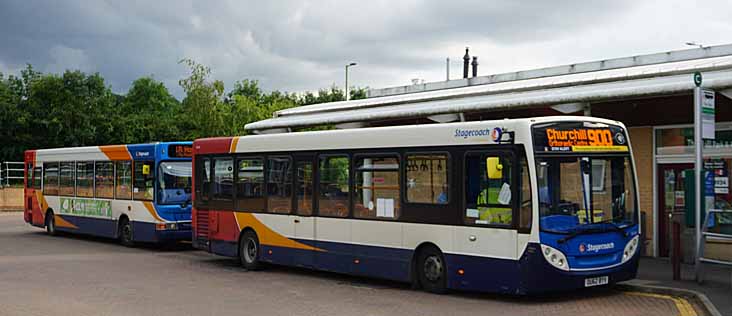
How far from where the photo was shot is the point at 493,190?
41.2ft

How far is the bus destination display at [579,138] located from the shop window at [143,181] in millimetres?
12161

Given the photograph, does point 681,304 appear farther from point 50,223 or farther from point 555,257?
point 50,223

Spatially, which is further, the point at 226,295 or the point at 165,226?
the point at 165,226

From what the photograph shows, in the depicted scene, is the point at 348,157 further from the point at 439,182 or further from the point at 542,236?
the point at 542,236

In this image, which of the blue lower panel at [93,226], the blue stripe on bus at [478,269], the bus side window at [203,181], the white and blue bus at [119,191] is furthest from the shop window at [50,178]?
the blue stripe on bus at [478,269]

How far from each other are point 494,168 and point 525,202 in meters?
0.76

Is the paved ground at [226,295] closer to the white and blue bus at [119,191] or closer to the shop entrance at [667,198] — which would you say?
the white and blue bus at [119,191]

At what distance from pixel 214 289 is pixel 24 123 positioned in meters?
42.8

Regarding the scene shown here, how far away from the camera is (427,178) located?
13609 millimetres

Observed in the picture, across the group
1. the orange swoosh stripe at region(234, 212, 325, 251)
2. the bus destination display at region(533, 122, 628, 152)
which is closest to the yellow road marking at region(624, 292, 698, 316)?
the bus destination display at region(533, 122, 628, 152)

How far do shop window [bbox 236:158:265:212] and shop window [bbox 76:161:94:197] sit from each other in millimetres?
8122

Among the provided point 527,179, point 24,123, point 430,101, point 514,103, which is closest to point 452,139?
point 527,179

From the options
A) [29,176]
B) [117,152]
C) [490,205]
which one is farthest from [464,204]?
[29,176]

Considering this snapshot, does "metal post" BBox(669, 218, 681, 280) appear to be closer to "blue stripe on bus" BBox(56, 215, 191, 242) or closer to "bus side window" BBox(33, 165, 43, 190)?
"blue stripe on bus" BBox(56, 215, 191, 242)
